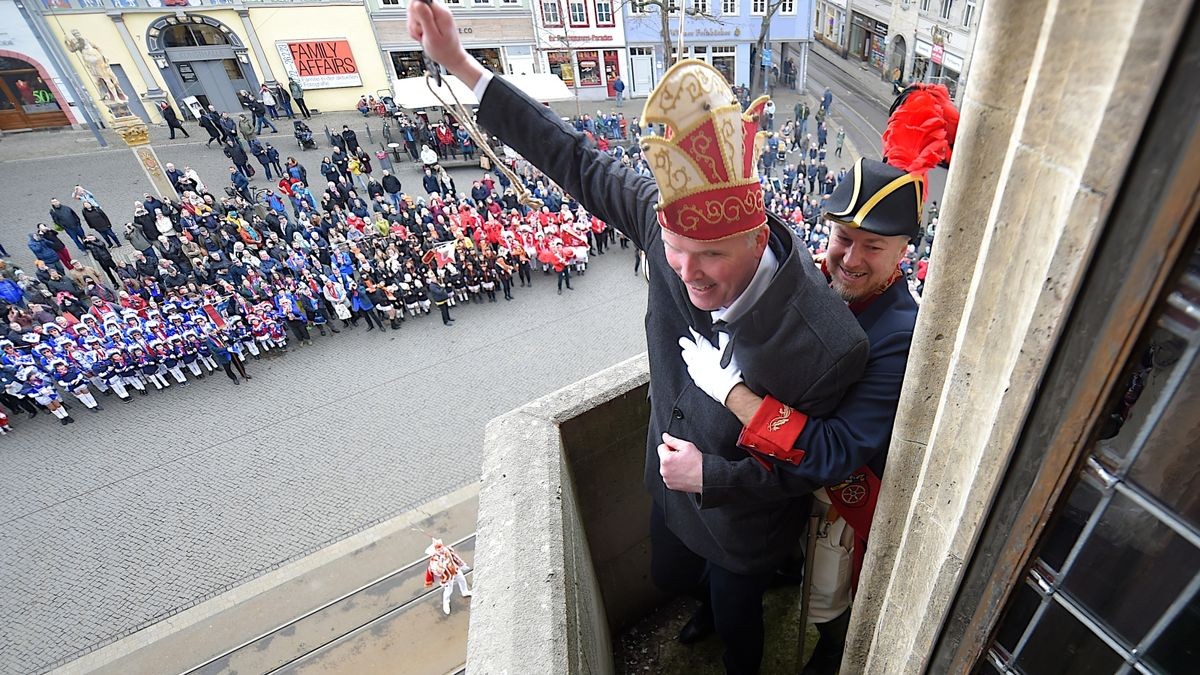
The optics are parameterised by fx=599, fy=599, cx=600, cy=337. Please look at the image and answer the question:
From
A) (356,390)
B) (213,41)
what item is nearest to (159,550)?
(356,390)

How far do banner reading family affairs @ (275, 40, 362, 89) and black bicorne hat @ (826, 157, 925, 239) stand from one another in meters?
26.4

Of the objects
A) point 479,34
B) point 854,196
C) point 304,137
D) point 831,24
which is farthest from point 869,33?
point 854,196

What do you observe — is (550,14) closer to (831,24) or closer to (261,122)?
(261,122)

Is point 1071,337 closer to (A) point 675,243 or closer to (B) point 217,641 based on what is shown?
(A) point 675,243

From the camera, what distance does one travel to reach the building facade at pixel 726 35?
24719 millimetres

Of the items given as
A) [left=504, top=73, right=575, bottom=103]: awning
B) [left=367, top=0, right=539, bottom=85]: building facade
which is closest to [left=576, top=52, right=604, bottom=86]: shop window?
[left=367, top=0, right=539, bottom=85]: building facade

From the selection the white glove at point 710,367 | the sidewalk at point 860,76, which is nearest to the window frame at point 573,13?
the sidewalk at point 860,76

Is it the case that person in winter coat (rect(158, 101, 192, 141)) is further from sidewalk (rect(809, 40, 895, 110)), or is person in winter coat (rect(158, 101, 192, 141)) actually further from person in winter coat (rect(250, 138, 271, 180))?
sidewalk (rect(809, 40, 895, 110))

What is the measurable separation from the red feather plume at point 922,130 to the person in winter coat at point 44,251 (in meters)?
16.4

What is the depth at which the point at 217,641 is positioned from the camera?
6406 mm

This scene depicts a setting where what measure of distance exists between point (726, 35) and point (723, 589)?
27.3 meters

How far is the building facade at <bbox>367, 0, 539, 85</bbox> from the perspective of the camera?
23531mm

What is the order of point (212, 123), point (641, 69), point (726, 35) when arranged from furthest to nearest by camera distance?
point (641, 69)
point (726, 35)
point (212, 123)

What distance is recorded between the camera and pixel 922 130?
2.26 metres
